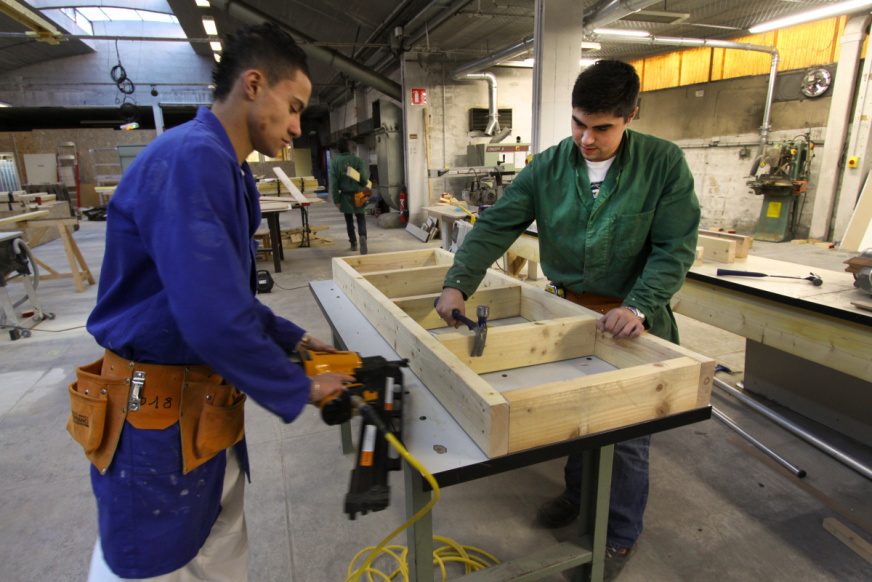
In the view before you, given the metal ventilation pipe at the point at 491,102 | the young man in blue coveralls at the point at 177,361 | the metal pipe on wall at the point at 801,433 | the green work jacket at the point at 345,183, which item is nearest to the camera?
the young man in blue coveralls at the point at 177,361

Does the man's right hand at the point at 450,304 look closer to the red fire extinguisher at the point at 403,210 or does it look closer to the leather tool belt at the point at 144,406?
the leather tool belt at the point at 144,406

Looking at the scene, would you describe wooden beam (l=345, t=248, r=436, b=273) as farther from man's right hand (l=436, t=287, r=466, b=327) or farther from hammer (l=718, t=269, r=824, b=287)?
hammer (l=718, t=269, r=824, b=287)

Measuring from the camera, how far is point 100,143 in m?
14.5

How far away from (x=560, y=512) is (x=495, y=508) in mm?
286

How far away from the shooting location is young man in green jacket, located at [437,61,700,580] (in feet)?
4.84

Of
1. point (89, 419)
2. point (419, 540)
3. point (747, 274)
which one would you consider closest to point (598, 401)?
point (419, 540)

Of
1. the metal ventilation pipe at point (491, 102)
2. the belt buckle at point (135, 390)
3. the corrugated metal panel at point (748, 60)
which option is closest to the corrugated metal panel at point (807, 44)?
the corrugated metal panel at point (748, 60)

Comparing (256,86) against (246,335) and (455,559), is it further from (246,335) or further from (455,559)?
(455,559)

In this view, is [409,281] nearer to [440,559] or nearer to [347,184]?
[440,559]

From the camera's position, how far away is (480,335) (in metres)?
1.46

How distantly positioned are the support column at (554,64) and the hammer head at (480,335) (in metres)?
3.42

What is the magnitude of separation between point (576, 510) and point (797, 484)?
105 cm

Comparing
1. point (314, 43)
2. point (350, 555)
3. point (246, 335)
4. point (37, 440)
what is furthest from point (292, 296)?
point (314, 43)

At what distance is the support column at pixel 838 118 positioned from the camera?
6.38m
